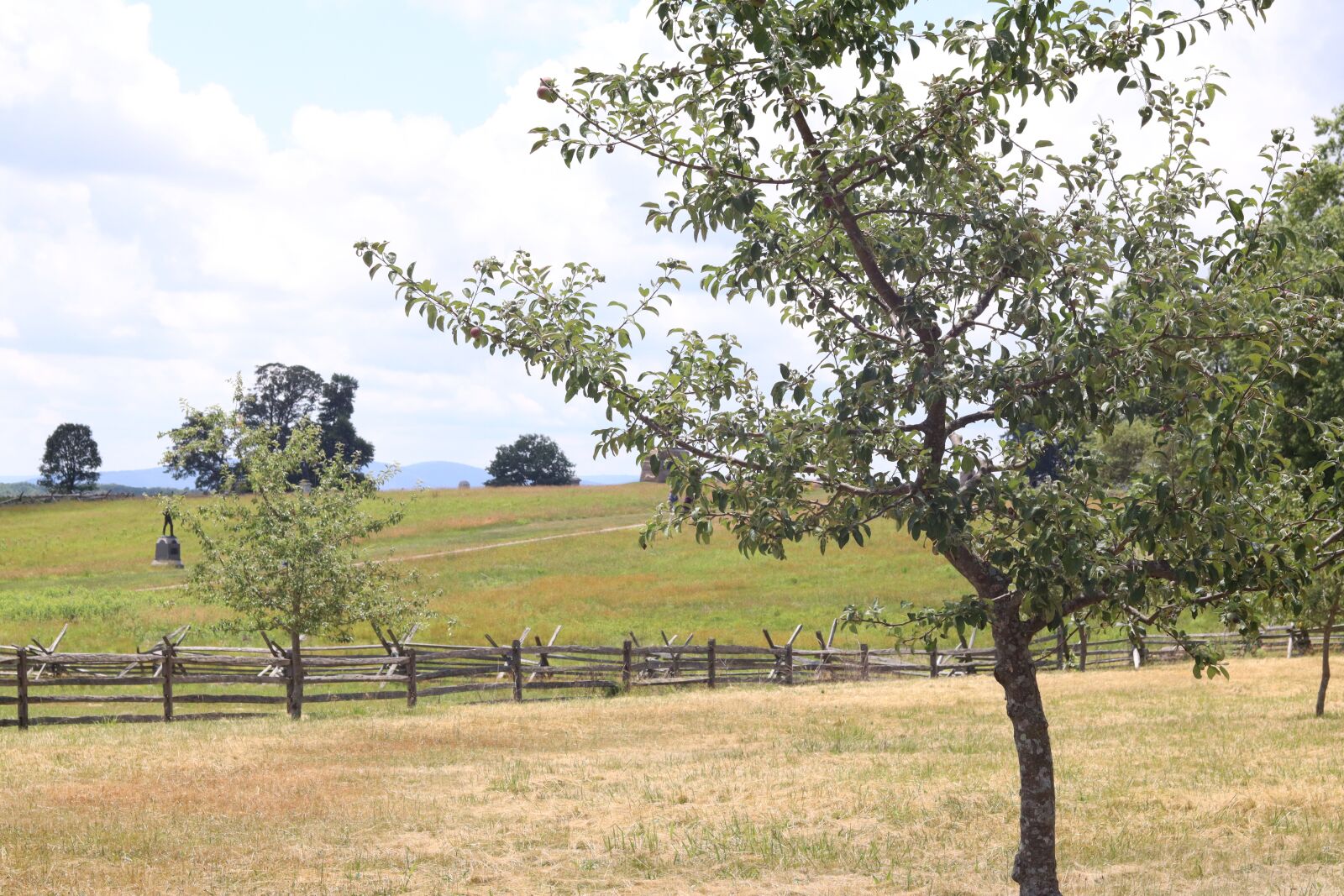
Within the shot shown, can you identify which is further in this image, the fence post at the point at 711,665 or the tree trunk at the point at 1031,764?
the fence post at the point at 711,665

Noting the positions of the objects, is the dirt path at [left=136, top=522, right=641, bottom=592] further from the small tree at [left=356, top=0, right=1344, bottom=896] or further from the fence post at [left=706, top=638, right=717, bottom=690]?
the small tree at [left=356, top=0, right=1344, bottom=896]

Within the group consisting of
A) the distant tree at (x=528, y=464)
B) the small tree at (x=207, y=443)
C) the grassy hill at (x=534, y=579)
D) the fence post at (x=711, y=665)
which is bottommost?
the fence post at (x=711, y=665)

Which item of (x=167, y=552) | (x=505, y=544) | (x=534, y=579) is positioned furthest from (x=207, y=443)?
(x=505, y=544)

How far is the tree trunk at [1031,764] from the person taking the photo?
7.91m

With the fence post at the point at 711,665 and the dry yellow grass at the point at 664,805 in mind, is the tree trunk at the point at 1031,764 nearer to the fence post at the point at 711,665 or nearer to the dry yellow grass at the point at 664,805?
the dry yellow grass at the point at 664,805

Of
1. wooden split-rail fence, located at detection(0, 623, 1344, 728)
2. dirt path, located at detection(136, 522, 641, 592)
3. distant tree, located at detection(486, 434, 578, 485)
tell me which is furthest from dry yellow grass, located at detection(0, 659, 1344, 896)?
distant tree, located at detection(486, 434, 578, 485)

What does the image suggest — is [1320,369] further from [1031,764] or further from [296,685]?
[296,685]

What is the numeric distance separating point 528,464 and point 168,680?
80.4 meters

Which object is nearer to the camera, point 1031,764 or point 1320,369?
point 1031,764

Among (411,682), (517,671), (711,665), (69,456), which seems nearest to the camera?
(411,682)

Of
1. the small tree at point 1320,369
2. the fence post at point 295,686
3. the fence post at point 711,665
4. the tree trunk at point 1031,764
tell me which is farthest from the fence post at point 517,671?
the tree trunk at point 1031,764

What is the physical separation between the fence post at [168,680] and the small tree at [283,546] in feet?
4.47

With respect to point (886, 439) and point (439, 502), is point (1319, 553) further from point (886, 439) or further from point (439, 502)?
point (439, 502)

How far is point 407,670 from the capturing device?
25156 millimetres
